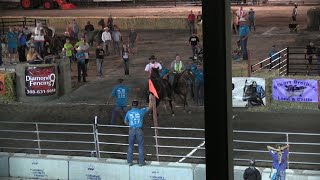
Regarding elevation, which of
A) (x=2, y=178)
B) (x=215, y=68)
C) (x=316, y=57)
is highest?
(x=215, y=68)

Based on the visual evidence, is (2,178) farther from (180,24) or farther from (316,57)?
(180,24)

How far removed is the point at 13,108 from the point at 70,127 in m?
2.75

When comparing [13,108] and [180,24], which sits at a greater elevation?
[180,24]

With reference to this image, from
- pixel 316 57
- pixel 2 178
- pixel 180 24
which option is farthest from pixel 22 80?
pixel 180 24

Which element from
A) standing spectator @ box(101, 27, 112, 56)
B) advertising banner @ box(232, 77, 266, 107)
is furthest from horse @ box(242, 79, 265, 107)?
standing spectator @ box(101, 27, 112, 56)

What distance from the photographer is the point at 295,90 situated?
40.2 feet

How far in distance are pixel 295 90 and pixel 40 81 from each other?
6.30 meters

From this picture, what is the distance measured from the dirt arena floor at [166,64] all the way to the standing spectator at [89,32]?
1.51ft

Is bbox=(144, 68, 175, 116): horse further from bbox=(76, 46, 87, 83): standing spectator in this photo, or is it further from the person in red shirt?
the person in red shirt

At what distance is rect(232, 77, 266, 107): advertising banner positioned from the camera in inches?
497

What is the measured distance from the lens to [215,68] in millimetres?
Answer: 2096

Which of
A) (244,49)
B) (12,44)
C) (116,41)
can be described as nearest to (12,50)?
(12,44)

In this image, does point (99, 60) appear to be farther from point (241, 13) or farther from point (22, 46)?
point (241, 13)

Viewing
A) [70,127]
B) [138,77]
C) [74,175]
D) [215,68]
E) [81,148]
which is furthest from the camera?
[138,77]
